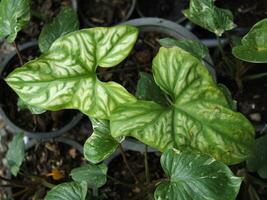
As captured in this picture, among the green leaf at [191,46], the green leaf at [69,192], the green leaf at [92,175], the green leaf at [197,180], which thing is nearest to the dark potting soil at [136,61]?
the green leaf at [191,46]

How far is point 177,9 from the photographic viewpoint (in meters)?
1.87

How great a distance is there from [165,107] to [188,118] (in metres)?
0.06

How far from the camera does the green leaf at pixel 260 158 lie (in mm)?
1333

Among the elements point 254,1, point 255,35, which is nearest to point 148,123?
point 255,35

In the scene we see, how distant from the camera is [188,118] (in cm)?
105

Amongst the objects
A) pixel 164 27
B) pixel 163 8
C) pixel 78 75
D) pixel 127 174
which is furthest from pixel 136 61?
pixel 78 75

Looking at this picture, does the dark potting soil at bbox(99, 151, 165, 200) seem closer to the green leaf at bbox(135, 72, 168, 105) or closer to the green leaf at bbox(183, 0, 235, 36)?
the green leaf at bbox(135, 72, 168, 105)

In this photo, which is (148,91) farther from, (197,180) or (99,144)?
(197,180)

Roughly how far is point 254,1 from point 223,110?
0.88 meters

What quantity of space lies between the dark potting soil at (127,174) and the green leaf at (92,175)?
0.93ft

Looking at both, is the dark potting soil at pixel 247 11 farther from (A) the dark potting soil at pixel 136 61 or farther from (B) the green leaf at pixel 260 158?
(B) the green leaf at pixel 260 158

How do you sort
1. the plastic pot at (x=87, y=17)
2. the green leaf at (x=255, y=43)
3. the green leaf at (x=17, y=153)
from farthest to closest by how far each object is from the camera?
the plastic pot at (x=87, y=17)
the green leaf at (x=17, y=153)
the green leaf at (x=255, y=43)

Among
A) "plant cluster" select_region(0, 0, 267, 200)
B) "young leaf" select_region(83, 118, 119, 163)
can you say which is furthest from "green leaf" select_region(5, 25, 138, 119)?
"young leaf" select_region(83, 118, 119, 163)

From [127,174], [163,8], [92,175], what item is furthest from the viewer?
[163,8]
